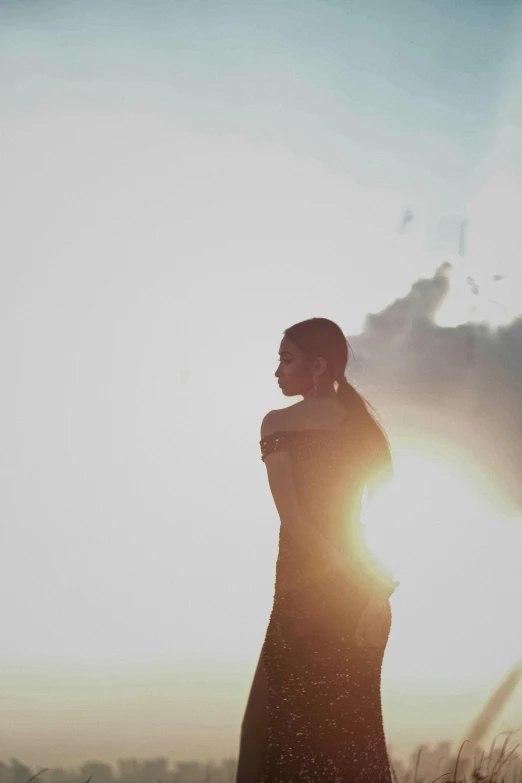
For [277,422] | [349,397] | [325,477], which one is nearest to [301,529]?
[325,477]

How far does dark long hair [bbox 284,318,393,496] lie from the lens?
482 cm

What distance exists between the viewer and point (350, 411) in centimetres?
490

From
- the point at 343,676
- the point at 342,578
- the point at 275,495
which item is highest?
the point at 275,495

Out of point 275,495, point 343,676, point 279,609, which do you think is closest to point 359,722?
point 343,676

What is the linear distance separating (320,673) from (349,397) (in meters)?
1.34

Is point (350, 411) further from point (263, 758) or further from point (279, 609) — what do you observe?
point (263, 758)

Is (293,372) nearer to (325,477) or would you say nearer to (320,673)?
(325,477)

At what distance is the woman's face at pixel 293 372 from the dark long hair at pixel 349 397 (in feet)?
0.10

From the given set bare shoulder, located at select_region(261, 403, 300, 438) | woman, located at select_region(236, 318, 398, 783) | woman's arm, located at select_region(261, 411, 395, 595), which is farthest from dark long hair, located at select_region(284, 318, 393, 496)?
woman's arm, located at select_region(261, 411, 395, 595)

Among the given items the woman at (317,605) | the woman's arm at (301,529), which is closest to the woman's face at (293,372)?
the woman at (317,605)

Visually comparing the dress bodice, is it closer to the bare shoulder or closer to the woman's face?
Answer: the bare shoulder

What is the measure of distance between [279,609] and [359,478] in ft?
2.49

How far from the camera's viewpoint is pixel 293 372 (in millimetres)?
4816

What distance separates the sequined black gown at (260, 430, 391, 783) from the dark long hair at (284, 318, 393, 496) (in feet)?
1.18
